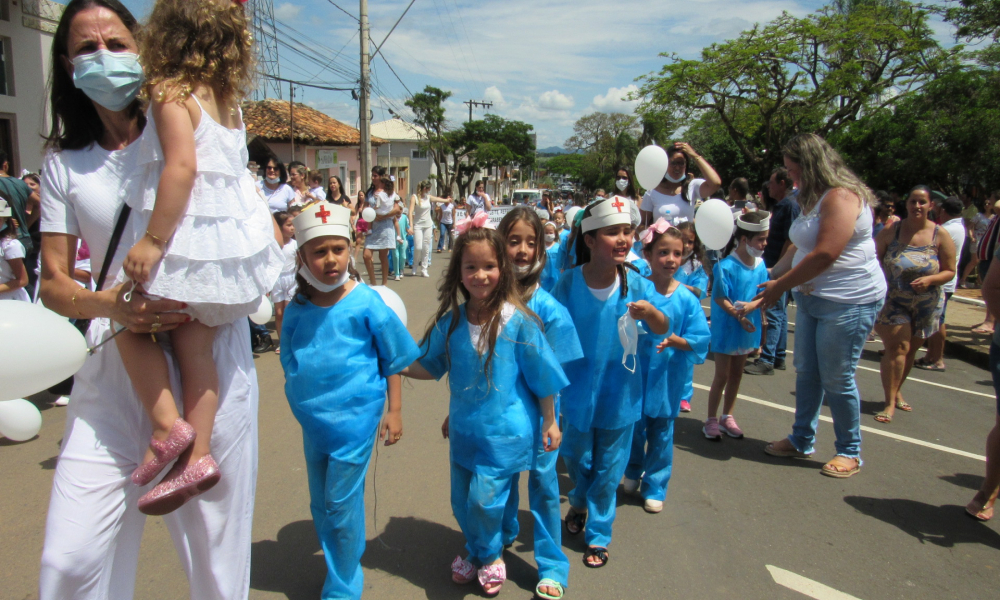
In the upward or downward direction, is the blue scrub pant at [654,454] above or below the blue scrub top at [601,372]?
below

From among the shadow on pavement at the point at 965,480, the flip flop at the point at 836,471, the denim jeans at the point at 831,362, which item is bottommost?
the shadow on pavement at the point at 965,480

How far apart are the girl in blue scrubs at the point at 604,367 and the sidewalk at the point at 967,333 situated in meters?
6.55

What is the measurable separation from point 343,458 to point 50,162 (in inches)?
54.4

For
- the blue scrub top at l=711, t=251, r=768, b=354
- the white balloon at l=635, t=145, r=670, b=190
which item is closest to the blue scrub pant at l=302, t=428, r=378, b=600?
the blue scrub top at l=711, t=251, r=768, b=354

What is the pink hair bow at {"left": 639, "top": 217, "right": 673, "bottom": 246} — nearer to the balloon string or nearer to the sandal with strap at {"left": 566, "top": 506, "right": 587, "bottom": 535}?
the sandal with strap at {"left": 566, "top": 506, "right": 587, "bottom": 535}

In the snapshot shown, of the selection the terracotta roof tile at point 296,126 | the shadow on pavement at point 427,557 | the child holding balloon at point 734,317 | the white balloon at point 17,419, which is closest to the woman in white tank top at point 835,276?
the child holding balloon at point 734,317

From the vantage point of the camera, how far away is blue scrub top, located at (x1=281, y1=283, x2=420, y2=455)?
244cm

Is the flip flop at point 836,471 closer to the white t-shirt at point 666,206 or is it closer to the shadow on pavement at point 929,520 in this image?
the shadow on pavement at point 929,520

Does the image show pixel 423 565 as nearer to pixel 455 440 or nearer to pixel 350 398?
pixel 455 440

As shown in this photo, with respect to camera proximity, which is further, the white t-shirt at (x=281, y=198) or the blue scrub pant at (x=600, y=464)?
the white t-shirt at (x=281, y=198)

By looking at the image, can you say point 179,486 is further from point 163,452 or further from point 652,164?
point 652,164

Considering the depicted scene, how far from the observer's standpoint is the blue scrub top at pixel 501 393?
261 centimetres

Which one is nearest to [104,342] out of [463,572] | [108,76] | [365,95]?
[108,76]

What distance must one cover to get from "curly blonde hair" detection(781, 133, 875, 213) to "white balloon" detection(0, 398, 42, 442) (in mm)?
4737
